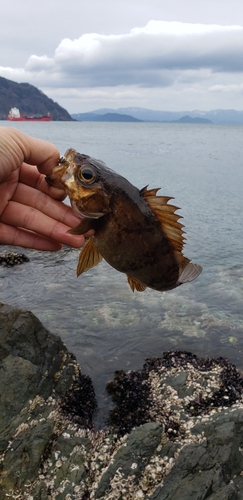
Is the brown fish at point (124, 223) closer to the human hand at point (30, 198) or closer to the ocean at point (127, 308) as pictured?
the human hand at point (30, 198)

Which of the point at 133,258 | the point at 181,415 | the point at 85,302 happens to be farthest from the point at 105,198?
the point at 85,302

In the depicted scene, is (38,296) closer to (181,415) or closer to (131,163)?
(181,415)

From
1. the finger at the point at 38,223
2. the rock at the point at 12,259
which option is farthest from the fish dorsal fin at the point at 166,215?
the rock at the point at 12,259

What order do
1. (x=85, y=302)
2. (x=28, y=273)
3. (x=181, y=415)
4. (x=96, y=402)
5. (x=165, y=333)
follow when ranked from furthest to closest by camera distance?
(x=28, y=273), (x=85, y=302), (x=165, y=333), (x=96, y=402), (x=181, y=415)

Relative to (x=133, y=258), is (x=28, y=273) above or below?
below

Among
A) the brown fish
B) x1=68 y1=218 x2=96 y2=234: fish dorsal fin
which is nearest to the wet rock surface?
the brown fish

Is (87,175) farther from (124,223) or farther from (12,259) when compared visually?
(12,259)

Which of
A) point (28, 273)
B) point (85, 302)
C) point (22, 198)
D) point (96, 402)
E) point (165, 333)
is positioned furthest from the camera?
point (28, 273)
